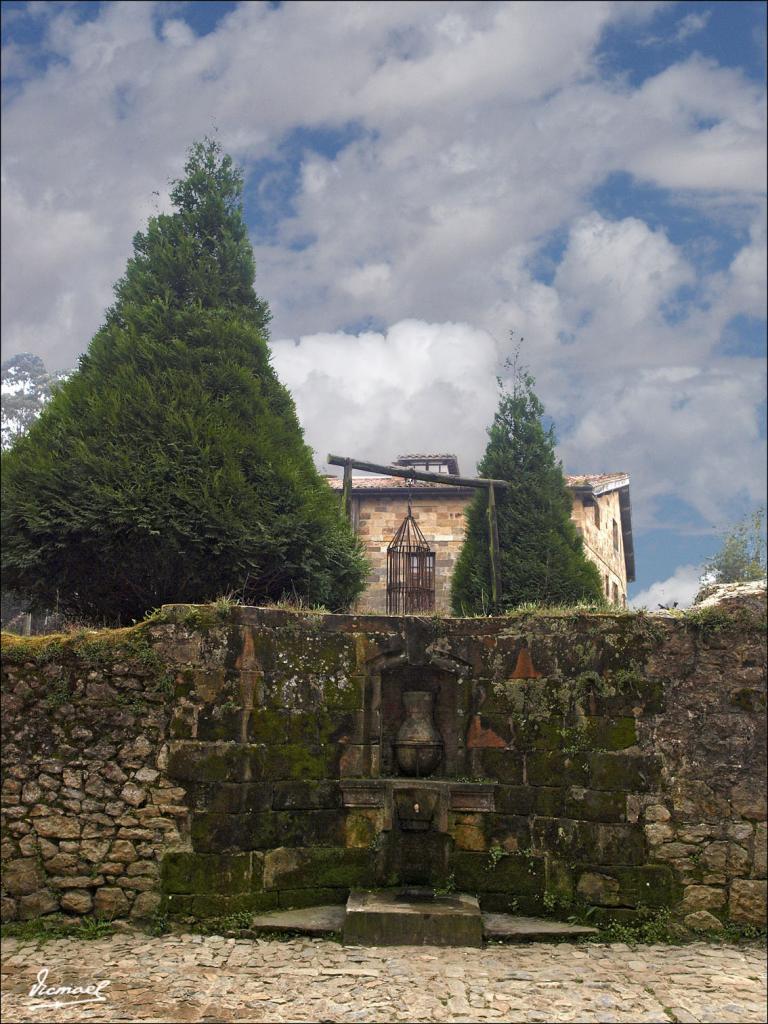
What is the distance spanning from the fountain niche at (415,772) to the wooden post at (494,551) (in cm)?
562

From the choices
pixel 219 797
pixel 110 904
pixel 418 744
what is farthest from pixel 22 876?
pixel 418 744

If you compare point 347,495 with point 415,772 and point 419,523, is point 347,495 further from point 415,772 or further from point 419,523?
point 419,523

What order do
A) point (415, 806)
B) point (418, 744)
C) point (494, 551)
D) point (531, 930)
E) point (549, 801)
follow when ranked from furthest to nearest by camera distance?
point (494, 551) → point (418, 744) → point (415, 806) → point (549, 801) → point (531, 930)

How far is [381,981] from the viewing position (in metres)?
6.91

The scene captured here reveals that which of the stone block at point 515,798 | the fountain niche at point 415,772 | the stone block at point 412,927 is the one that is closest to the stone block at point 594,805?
the stone block at point 515,798

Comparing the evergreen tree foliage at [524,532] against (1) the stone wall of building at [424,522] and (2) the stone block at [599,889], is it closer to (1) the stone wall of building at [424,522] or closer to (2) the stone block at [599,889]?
(1) the stone wall of building at [424,522]

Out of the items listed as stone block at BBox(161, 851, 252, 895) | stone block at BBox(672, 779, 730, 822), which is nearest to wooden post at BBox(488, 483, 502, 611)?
stone block at BBox(672, 779, 730, 822)

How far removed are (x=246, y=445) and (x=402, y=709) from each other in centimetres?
437

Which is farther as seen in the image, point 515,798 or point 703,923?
point 515,798

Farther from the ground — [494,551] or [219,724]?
[494,551]

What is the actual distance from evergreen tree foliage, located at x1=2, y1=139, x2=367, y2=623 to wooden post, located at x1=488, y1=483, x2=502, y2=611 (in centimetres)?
306

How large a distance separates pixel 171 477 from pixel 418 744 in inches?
187

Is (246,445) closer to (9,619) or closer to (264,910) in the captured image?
(264,910)

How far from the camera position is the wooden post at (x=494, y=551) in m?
15.1
